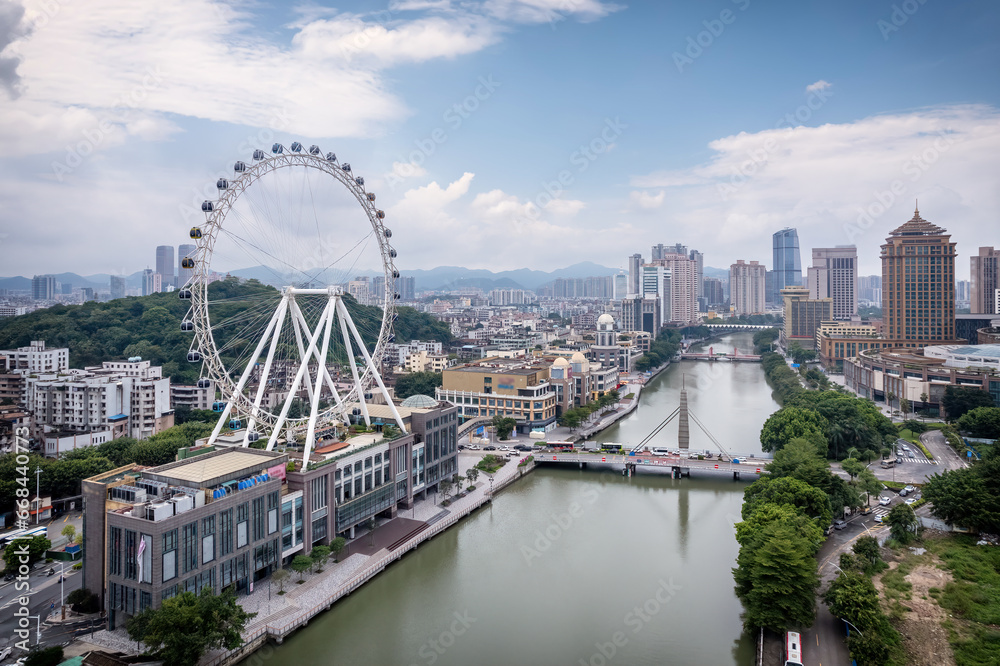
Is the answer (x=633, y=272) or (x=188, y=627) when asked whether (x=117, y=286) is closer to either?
(x=633, y=272)

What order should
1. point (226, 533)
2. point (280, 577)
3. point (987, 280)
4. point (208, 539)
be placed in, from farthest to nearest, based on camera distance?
point (987, 280), point (280, 577), point (226, 533), point (208, 539)

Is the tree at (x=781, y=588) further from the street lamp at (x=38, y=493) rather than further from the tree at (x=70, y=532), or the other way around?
the street lamp at (x=38, y=493)

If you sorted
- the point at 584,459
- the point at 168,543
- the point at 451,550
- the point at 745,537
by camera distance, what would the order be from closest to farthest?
the point at 168,543, the point at 745,537, the point at 451,550, the point at 584,459

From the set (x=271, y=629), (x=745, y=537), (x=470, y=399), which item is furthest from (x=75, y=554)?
(x=470, y=399)

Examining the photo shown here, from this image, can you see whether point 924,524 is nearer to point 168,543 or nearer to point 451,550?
point 451,550

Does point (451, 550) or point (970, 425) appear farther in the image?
point (970, 425)

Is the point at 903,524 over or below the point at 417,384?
below

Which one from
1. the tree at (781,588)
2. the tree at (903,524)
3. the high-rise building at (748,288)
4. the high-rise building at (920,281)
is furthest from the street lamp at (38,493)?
the high-rise building at (748,288)

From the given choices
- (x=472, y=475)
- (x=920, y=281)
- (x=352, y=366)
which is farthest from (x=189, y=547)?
(x=920, y=281)
